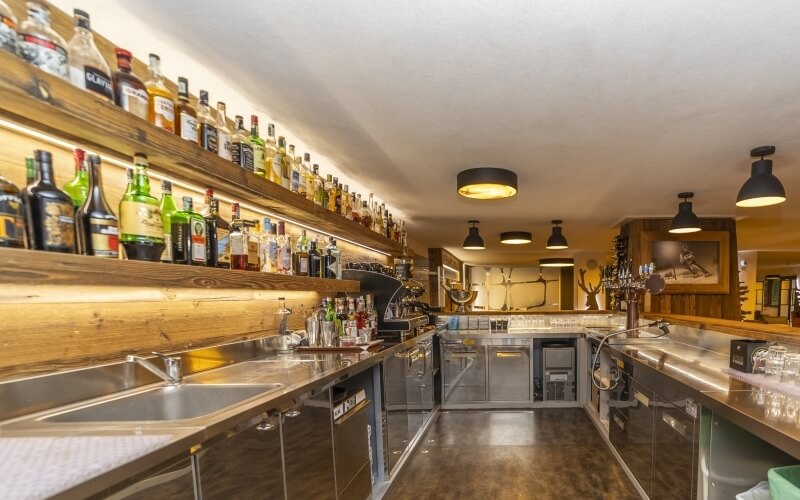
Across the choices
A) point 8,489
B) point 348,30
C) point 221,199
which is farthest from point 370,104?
point 8,489

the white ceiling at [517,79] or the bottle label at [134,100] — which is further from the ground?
the white ceiling at [517,79]

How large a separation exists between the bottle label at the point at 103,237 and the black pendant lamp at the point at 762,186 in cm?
327

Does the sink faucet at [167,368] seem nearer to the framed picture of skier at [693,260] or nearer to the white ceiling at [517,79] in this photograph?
the white ceiling at [517,79]

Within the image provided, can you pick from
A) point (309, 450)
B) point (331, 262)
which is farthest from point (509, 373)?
point (309, 450)

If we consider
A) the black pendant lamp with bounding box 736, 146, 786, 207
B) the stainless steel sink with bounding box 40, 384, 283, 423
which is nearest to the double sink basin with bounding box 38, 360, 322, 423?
the stainless steel sink with bounding box 40, 384, 283, 423

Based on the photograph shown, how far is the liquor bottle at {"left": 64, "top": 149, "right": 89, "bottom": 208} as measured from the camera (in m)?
1.16

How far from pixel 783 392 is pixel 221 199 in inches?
103

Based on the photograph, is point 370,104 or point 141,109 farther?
point 370,104

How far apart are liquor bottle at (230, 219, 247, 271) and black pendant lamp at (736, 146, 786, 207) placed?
2.95m

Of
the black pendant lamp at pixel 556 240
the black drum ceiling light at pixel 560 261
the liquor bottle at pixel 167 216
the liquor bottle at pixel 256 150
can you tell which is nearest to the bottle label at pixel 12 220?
the liquor bottle at pixel 167 216

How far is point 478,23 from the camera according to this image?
1275mm

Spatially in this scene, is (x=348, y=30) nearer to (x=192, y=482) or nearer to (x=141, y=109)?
(x=141, y=109)

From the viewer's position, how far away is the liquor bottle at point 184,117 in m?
1.38

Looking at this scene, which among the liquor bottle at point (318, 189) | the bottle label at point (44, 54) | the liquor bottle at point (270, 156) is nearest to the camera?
the bottle label at point (44, 54)
